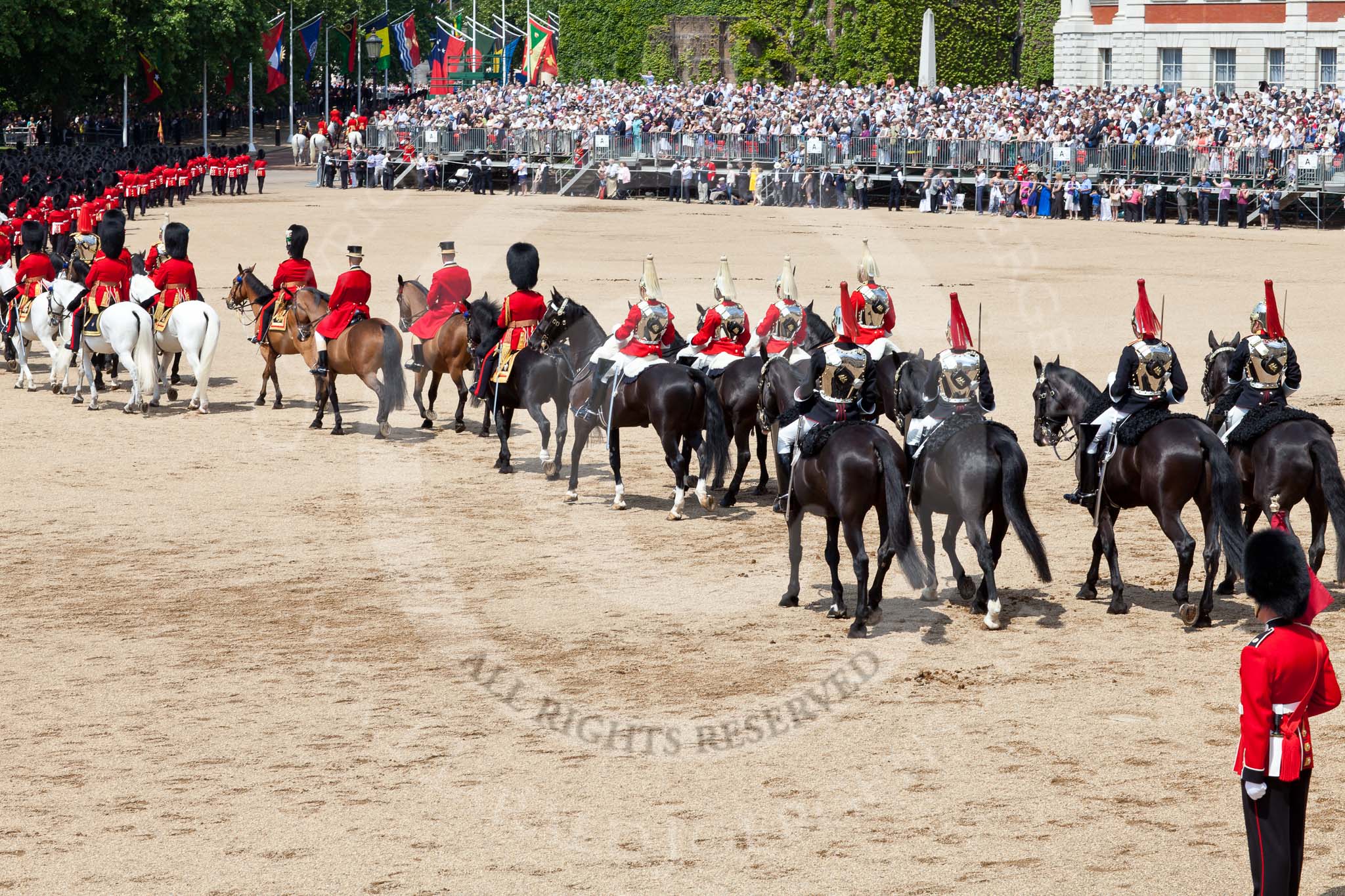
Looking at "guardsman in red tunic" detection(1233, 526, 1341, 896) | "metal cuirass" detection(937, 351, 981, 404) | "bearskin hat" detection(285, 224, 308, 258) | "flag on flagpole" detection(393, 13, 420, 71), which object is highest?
"flag on flagpole" detection(393, 13, 420, 71)

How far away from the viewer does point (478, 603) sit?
1187 cm

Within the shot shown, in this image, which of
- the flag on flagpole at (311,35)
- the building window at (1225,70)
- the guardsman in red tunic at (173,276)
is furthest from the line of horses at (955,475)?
the flag on flagpole at (311,35)

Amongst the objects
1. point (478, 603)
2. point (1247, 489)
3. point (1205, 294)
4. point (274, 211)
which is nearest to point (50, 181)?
point (274, 211)

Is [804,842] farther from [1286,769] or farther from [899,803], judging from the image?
[1286,769]

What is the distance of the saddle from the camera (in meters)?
11.6

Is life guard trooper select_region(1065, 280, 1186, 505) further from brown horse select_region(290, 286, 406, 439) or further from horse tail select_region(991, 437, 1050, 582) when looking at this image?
brown horse select_region(290, 286, 406, 439)

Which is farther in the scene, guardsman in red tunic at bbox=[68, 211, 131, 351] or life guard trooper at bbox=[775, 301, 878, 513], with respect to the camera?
guardsman in red tunic at bbox=[68, 211, 131, 351]

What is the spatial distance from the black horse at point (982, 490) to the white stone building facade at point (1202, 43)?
46.8 m

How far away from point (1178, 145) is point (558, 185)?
19.0 meters

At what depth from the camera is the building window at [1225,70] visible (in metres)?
56.1

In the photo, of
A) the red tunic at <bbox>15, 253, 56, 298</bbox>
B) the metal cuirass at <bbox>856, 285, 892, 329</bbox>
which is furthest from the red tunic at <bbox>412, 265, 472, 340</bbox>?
the metal cuirass at <bbox>856, 285, 892, 329</bbox>

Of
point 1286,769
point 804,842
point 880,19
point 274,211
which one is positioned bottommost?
point 804,842

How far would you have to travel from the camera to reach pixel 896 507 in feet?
35.2

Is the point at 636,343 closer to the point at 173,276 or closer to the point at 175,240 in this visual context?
the point at 175,240
